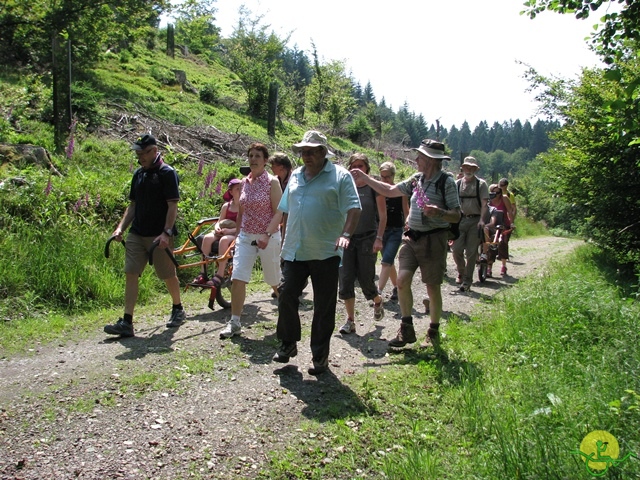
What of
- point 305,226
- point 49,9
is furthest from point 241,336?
point 49,9

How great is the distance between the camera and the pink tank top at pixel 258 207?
247 inches

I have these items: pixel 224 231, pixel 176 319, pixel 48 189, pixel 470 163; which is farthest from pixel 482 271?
pixel 48 189

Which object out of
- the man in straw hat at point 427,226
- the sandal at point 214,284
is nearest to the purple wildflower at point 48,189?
the sandal at point 214,284

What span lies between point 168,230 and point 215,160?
28.2 ft

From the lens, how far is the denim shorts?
775cm

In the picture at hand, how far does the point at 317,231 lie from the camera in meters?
4.88

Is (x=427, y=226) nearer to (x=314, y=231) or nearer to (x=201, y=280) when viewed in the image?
(x=314, y=231)

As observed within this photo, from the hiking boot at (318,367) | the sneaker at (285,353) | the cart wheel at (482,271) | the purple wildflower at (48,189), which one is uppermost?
the purple wildflower at (48,189)

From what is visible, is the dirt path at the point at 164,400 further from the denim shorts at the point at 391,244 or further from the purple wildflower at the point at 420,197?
the purple wildflower at the point at 420,197

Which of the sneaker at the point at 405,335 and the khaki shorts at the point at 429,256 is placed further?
the sneaker at the point at 405,335

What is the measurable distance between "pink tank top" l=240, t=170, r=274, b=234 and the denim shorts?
218cm

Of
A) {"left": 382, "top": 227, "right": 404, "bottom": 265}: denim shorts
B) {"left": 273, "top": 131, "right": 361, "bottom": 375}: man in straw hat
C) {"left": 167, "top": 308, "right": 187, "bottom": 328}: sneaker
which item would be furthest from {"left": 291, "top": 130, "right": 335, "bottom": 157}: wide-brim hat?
{"left": 382, "top": 227, "right": 404, "bottom": 265}: denim shorts

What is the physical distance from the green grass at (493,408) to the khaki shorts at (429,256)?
86 cm

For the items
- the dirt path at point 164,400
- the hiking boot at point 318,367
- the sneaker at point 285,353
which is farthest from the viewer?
the sneaker at point 285,353
